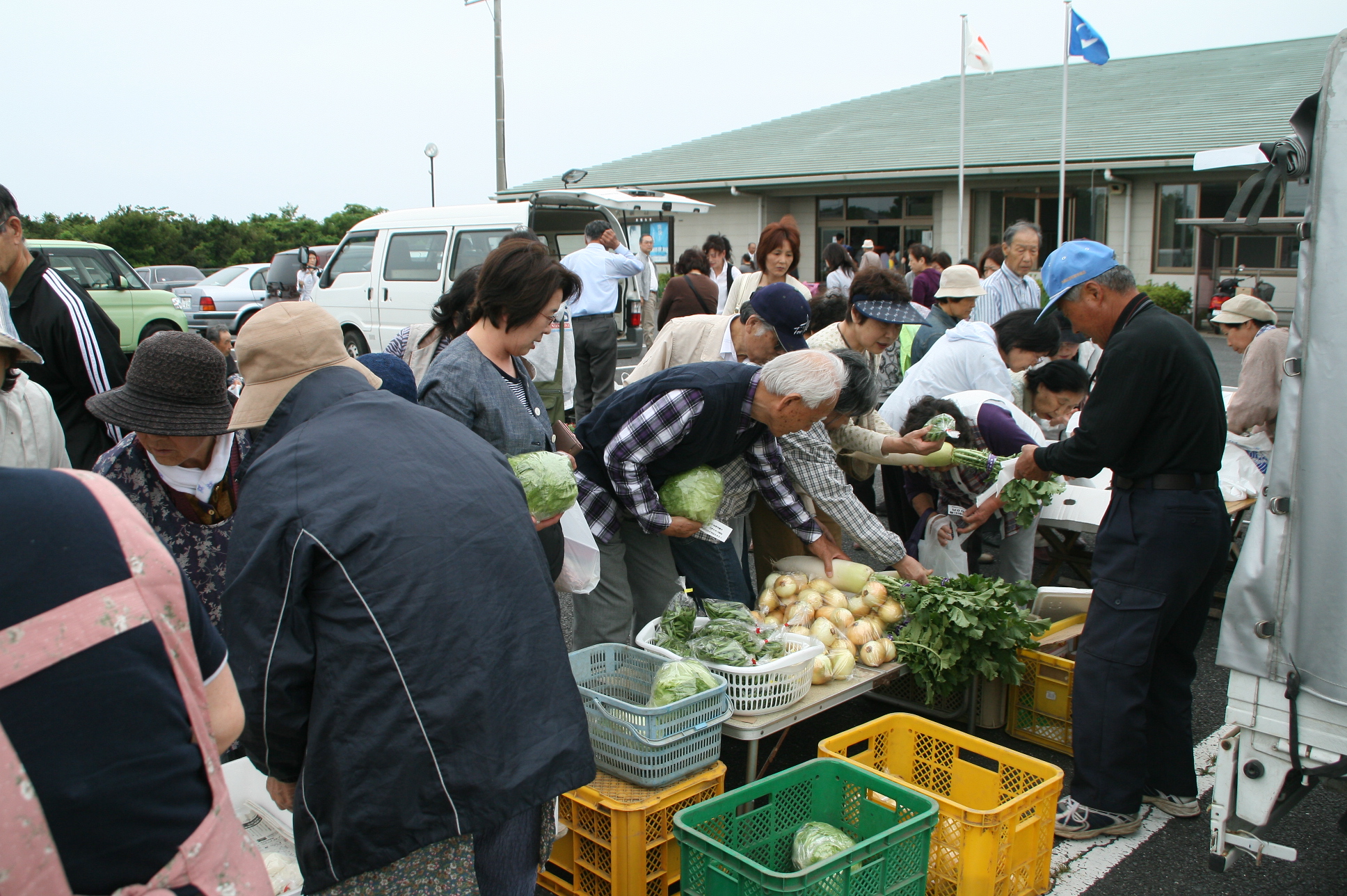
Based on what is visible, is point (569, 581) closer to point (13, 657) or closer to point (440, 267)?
point (13, 657)

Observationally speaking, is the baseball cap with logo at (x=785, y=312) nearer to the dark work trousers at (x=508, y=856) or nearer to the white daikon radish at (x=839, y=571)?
the white daikon radish at (x=839, y=571)

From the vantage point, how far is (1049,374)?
5.21 m

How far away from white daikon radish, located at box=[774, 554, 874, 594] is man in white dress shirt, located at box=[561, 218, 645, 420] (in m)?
4.46

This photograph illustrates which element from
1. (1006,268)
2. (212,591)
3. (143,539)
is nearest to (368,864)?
(143,539)

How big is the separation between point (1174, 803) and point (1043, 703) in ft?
2.22

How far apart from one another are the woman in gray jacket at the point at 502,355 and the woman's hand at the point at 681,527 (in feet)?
2.13

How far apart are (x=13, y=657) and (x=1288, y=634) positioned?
2884mm

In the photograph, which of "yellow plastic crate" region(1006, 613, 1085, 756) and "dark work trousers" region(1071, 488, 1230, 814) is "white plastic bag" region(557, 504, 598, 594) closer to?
"dark work trousers" region(1071, 488, 1230, 814)

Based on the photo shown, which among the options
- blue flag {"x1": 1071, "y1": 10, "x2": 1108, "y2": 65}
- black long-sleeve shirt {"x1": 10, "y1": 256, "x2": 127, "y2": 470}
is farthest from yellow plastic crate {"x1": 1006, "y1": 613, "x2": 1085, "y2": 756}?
blue flag {"x1": 1071, "y1": 10, "x2": 1108, "y2": 65}

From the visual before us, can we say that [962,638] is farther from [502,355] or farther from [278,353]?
[278,353]

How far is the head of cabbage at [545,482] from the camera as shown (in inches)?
121

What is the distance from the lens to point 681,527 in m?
3.86

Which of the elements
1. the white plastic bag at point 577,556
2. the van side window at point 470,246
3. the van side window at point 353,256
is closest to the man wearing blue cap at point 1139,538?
the white plastic bag at point 577,556

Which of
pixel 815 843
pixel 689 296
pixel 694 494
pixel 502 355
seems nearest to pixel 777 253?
pixel 689 296
